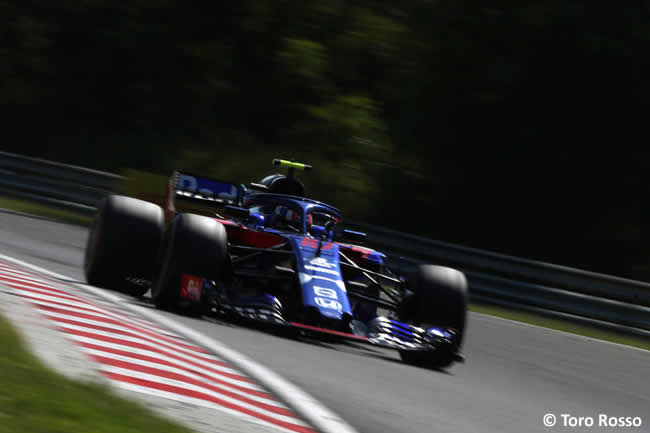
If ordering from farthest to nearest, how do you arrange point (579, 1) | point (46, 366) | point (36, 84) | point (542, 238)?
1. point (36, 84)
2. point (542, 238)
3. point (579, 1)
4. point (46, 366)

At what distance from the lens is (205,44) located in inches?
913

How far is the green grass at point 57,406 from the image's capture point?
4418mm

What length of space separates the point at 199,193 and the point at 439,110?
9999 millimetres

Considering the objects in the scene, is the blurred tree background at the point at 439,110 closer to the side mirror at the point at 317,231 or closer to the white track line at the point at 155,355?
the side mirror at the point at 317,231

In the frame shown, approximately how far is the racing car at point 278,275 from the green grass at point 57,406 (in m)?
3.06

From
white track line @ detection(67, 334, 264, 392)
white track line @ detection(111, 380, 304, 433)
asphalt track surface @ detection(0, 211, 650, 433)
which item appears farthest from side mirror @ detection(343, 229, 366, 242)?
white track line @ detection(111, 380, 304, 433)

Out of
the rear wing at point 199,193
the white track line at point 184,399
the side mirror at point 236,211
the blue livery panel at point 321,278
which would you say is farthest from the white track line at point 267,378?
the rear wing at point 199,193

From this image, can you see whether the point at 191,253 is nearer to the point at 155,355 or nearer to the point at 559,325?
the point at 155,355

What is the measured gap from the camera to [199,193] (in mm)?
11461

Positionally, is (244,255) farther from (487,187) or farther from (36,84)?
(36,84)

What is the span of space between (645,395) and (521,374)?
1.12 metres

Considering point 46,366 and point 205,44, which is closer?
point 46,366

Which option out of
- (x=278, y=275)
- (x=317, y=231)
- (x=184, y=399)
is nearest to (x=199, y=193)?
(x=317, y=231)

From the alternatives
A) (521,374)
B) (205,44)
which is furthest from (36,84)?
(521,374)
